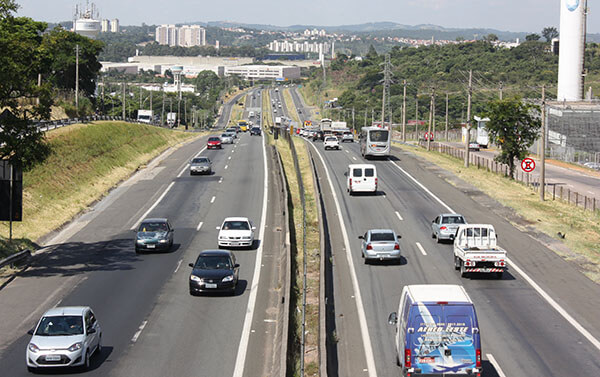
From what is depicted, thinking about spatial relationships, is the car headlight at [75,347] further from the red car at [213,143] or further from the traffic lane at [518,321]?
the red car at [213,143]

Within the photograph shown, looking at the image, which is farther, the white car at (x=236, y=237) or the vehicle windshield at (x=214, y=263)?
the white car at (x=236, y=237)

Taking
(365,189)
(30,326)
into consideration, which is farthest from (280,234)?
(30,326)

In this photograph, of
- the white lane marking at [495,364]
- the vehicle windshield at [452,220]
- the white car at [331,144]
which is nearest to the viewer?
the white lane marking at [495,364]

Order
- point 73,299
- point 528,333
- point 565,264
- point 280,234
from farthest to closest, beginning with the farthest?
point 280,234 → point 565,264 → point 73,299 → point 528,333

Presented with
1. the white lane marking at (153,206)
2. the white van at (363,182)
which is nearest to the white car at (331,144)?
the white lane marking at (153,206)

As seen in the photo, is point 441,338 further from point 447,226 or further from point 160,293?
point 447,226

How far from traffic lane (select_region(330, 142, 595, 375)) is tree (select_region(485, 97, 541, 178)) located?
123 ft

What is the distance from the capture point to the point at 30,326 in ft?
81.5

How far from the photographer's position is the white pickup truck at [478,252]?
103 ft

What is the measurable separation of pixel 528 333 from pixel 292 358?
8018mm

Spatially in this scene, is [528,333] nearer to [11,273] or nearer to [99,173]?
[11,273]

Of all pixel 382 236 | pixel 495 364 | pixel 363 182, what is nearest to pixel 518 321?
pixel 495 364

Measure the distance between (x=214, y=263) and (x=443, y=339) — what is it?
13.4 m

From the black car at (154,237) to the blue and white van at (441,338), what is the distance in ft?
68.6
